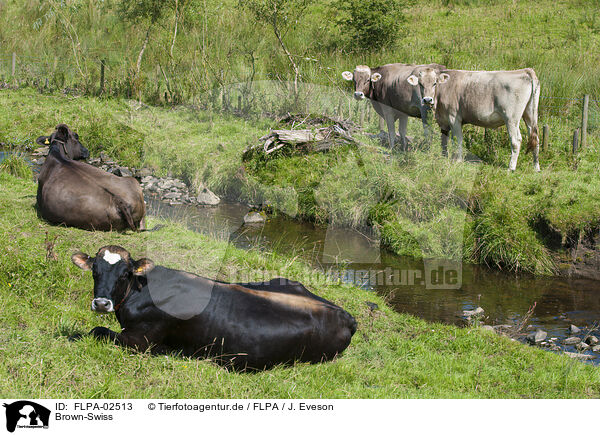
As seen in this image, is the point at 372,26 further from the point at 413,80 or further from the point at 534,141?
the point at 534,141

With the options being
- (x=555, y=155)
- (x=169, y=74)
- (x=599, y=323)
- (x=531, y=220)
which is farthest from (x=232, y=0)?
(x=599, y=323)

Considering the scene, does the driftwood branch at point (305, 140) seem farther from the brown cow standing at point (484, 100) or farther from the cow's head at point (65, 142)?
the cow's head at point (65, 142)

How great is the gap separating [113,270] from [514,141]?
9069 millimetres

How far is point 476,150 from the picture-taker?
43.4 ft

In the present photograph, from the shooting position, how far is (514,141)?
1213 cm

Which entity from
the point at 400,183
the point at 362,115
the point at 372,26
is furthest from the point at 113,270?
the point at 372,26

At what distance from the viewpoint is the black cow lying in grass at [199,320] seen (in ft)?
17.3

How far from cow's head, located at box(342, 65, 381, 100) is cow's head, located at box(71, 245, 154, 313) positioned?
9.49 meters

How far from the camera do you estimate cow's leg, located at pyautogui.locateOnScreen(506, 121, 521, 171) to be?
12.1 metres

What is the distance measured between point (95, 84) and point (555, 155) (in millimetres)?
13247

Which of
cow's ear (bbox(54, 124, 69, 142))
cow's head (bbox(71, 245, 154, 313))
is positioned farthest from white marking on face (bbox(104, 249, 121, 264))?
cow's ear (bbox(54, 124, 69, 142))
